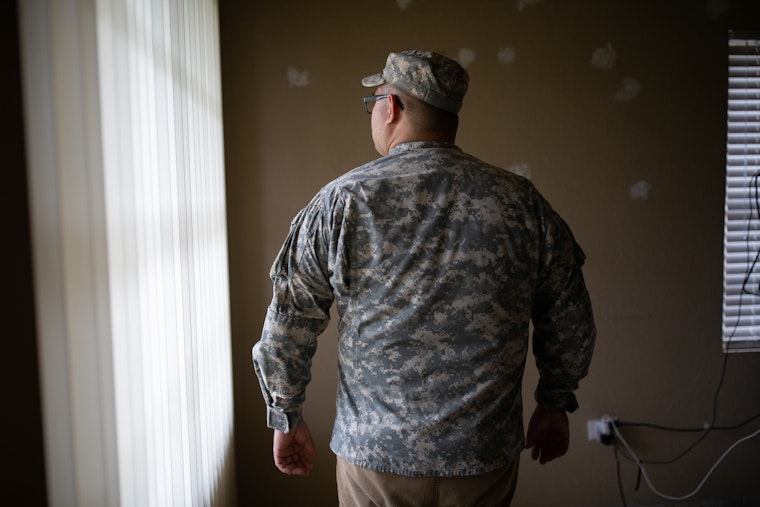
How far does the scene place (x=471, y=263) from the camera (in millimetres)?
1173

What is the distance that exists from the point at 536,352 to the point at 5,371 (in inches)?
46.6

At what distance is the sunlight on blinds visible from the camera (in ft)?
2.91

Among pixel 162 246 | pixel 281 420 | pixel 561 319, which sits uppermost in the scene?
pixel 162 246

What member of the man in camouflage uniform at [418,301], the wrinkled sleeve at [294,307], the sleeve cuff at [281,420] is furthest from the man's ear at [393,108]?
the sleeve cuff at [281,420]

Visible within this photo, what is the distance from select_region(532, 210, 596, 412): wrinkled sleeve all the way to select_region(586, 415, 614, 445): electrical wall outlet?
109cm

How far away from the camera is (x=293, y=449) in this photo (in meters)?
1.33

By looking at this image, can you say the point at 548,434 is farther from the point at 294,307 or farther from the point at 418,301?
the point at 294,307

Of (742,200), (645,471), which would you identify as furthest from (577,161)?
(645,471)

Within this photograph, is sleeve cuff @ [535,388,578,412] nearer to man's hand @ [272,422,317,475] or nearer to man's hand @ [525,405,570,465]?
man's hand @ [525,405,570,465]

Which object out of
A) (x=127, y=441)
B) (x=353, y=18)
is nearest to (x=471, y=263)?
(x=127, y=441)

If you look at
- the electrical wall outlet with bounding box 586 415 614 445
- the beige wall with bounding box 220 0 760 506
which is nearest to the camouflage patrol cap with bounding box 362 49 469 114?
the beige wall with bounding box 220 0 760 506

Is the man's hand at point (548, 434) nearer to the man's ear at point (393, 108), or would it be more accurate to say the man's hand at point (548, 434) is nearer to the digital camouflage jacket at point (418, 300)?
the digital camouflage jacket at point (418, 300)

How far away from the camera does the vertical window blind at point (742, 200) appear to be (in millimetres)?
2439

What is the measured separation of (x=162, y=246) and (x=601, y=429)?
205 cm
